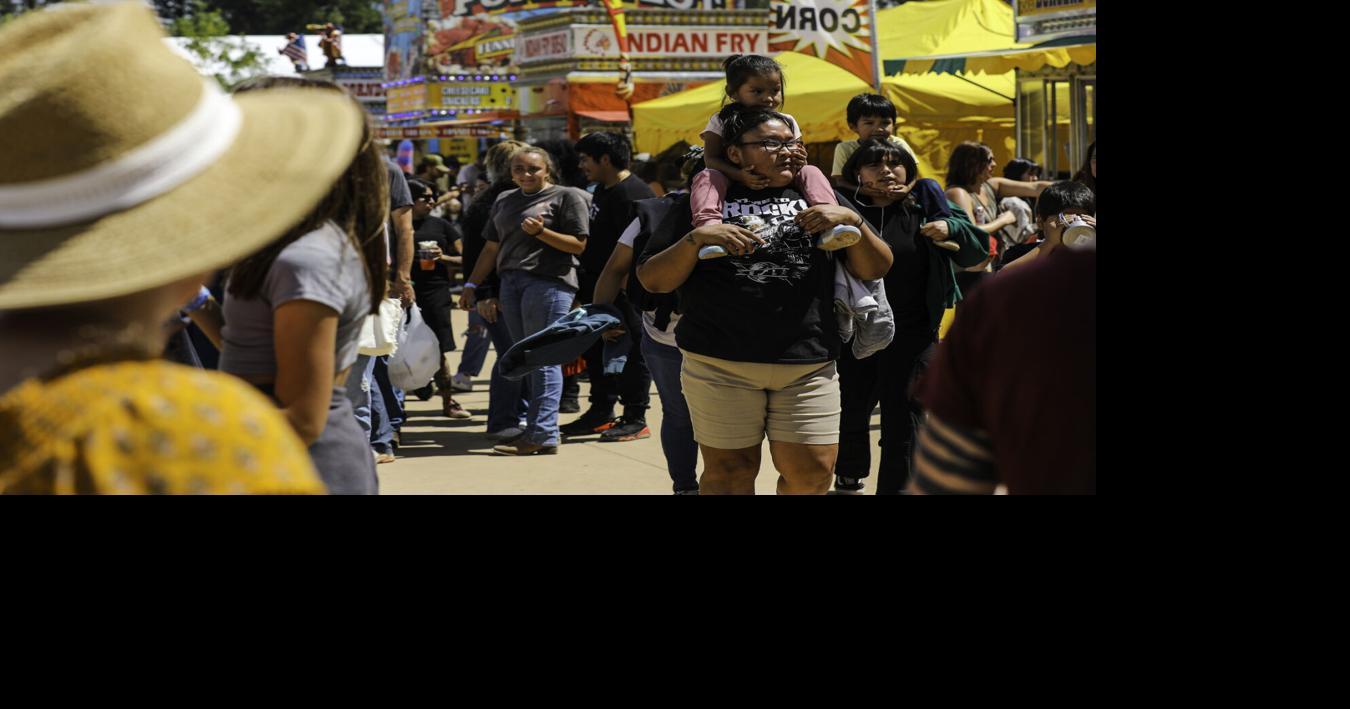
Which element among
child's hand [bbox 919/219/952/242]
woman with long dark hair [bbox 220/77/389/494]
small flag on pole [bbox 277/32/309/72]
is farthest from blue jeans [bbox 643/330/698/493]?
small flag on pole [bbox 277/32/309/72]

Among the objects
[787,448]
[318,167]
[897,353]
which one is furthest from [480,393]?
[318,167]

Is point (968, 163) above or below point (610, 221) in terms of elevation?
above

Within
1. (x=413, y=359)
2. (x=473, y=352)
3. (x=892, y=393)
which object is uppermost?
(x=892, y=393)

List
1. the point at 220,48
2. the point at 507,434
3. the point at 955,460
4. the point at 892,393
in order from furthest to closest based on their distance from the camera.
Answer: the point at 220,48 < the point at 507,434 < the point at 892,393 < the point at 955,460

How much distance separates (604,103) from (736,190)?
519 inches

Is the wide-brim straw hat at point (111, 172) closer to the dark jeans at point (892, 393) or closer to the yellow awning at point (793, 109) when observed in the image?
the dark jeans at point (892, 393)

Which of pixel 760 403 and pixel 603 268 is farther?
pixel 603 268

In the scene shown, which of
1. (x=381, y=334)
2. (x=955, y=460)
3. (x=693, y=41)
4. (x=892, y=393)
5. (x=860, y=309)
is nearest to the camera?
(x=955, y=460)

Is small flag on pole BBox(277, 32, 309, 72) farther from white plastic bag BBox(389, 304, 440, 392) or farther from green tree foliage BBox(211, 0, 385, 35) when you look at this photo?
white plastic bag BBox(389, 304, 440, 392)

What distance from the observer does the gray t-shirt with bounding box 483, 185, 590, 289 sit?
7.31 metres

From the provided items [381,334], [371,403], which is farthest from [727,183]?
[371,403]

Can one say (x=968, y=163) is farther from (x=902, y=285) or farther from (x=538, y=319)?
(x=538, y=319)

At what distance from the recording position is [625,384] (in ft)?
26.4

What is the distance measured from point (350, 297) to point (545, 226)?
4.62m
